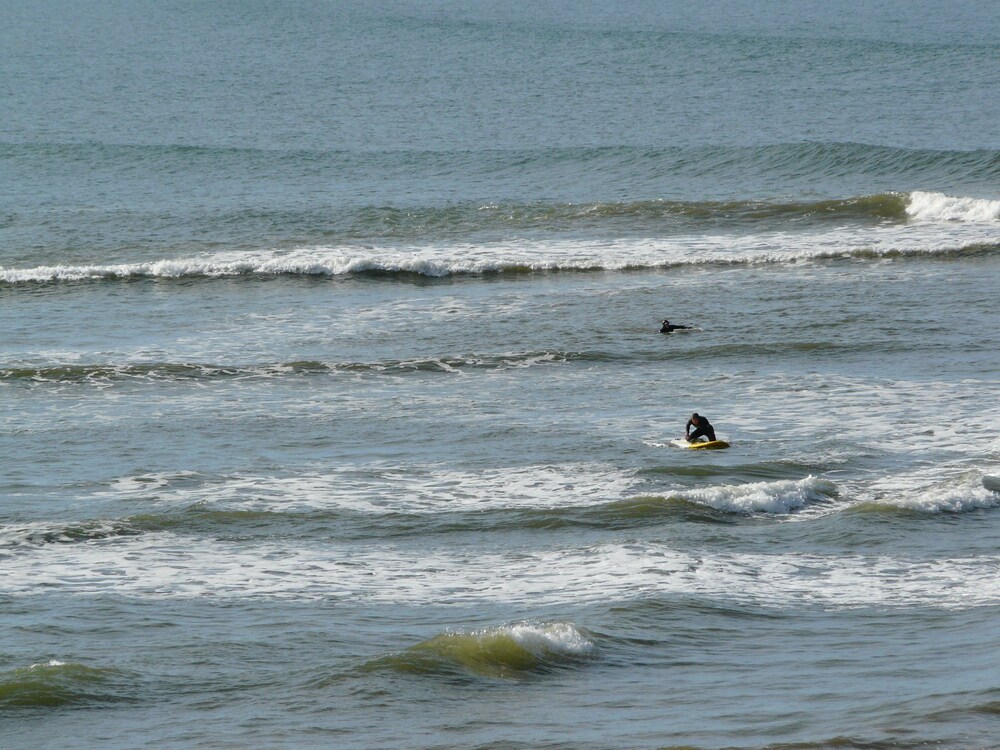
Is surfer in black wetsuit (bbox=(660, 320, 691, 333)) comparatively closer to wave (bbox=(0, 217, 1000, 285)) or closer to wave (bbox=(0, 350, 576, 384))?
wave (bbox=(0, 350, 576, 384))

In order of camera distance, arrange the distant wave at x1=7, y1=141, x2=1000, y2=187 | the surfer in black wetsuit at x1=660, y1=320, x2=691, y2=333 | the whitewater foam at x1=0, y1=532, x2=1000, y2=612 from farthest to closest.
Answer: the distant wave at x1=7, y1=141, x2=1000, y2=187 → the surfer in black wetsuit at x1=660, y1=320, x2=691, y2=333 → the whitewater foam at x1=0, y1=532, x2=1000, y2=612

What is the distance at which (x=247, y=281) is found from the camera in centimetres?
3284

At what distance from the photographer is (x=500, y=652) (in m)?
11.8

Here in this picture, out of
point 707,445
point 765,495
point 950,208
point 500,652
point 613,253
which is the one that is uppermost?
point 950,208

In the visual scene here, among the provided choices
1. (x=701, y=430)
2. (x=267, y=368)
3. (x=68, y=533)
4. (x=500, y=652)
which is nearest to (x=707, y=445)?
(x=701, y=430)

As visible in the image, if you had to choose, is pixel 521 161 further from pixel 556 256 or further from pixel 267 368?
pixel 267 368

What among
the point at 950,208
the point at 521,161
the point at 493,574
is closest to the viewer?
the point at 493,574

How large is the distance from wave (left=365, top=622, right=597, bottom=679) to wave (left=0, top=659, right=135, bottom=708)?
213 cm

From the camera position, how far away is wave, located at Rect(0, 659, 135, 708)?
1115 centimetres

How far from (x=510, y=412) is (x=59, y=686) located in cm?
1049

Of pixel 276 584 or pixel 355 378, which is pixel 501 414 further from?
pixel 276 584

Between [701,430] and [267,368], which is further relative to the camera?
[267,368]

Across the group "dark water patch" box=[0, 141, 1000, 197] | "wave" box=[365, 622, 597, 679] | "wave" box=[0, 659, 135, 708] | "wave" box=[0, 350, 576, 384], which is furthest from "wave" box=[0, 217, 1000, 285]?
"wave" box=[0, 659, 135, 708]

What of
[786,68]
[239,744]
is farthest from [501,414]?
[786,68]
